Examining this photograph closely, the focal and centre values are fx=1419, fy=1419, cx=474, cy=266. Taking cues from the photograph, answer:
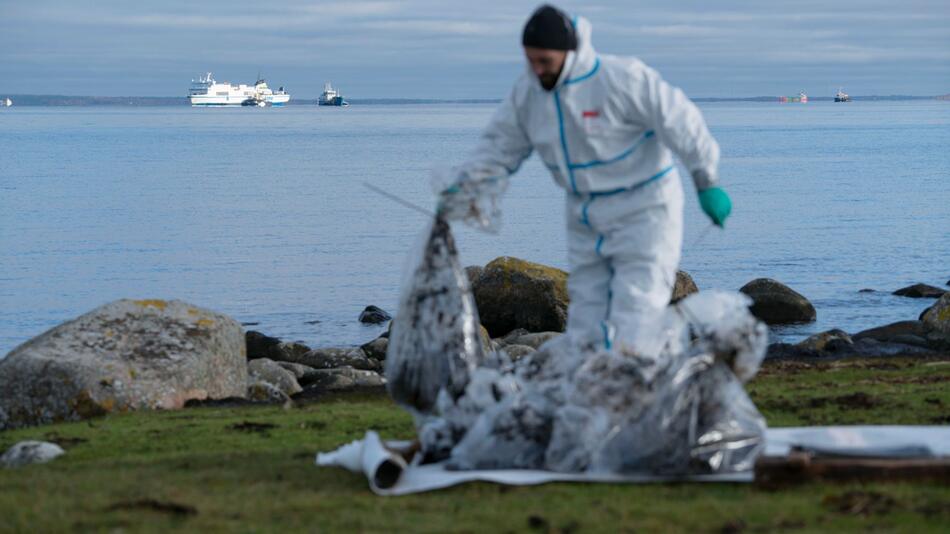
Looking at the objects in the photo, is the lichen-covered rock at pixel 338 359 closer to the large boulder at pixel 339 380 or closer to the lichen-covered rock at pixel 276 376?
the large boulder at pixel 339 380

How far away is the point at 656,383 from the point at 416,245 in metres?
1.94

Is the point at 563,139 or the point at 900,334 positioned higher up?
the point at 563,139

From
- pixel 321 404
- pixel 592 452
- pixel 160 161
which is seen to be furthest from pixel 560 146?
pixel 160 161

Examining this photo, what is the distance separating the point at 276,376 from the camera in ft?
52.3

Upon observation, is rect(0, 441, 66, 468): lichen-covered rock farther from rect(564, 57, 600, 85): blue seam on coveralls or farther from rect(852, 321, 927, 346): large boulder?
rect(852, 321, 927, 346): large boulder

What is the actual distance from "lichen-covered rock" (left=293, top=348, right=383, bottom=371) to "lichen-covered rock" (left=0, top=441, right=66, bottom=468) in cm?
924

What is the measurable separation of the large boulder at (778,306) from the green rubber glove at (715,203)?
52.1 ft

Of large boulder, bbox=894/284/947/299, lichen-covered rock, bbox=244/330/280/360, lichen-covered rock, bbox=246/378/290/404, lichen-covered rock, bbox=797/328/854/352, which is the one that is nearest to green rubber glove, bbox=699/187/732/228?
lichen-covered rock, bbox=246/378/290/404

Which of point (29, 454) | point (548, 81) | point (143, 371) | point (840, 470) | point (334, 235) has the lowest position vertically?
point (334, 235)

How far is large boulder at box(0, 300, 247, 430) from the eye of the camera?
39.3ft

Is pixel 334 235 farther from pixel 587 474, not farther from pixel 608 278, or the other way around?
pixel 587 474

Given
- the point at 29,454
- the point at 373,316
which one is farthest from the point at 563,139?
the point at 373,316

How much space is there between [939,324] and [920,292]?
26.4ft

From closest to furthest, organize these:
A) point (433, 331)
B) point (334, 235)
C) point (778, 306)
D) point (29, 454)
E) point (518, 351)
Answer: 1. point (433, 331)
2. point (29, 454)
3. point (518, 351)
4. point (778, 306)
5. point (334, 235)
